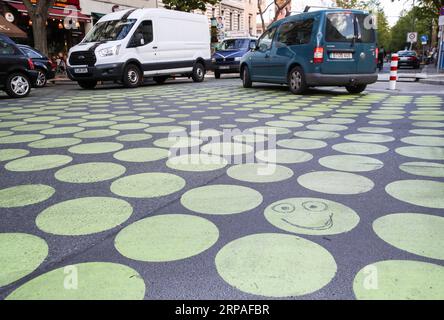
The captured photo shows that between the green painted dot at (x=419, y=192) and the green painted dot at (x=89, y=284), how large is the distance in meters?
1.82

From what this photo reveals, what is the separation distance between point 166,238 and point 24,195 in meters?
1.25

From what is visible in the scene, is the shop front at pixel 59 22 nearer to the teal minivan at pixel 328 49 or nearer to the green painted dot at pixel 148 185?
the teal minivan at pixel 328 49

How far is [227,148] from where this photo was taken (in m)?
3.80

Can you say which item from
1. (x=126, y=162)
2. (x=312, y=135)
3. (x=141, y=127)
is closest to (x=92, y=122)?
(x=141, y=127)

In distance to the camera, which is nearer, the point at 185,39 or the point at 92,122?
the point at 92,122

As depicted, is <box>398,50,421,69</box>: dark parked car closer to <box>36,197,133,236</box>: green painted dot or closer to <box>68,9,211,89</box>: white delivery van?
<box>68,9,211,89</box>: white delivery van

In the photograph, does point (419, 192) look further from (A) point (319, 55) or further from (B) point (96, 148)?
(A) point (319, 55)

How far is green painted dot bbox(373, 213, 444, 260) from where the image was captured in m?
1.78

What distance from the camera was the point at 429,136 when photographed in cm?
430

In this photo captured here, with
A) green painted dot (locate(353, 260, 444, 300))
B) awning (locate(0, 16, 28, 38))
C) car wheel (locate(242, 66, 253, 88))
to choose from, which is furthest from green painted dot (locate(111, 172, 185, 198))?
awning (locate(0, 16, 28, 38))

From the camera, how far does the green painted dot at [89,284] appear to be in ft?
4.71
